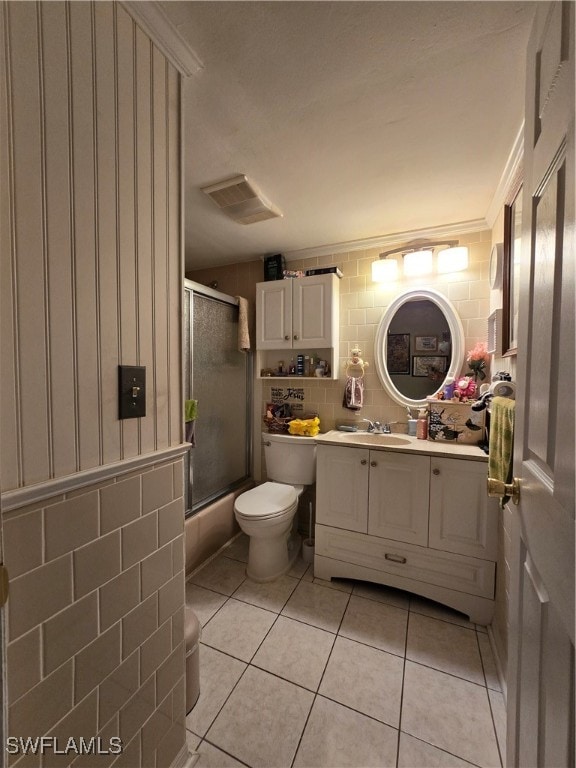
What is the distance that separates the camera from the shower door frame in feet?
6.40

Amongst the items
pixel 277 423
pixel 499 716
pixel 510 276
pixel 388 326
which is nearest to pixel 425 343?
pixel 388 326

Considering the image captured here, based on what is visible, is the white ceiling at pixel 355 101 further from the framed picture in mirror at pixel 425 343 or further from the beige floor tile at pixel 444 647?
the beige floor tile at pixel 444 647

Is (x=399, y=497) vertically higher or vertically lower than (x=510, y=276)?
lower

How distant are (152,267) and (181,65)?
26.4 inches

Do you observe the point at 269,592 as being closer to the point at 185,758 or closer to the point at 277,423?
the point at 185,758

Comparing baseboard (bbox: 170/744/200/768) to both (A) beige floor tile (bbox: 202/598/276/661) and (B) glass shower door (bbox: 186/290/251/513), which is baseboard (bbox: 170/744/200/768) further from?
(B) glass shower door (bbox: 186/290/251/513)

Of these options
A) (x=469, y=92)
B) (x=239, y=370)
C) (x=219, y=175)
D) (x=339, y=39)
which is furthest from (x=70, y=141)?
(x=239, y=370)

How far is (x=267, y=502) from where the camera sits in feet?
6.26

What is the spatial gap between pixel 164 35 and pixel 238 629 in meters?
2.35

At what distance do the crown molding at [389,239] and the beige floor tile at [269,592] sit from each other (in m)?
2.35

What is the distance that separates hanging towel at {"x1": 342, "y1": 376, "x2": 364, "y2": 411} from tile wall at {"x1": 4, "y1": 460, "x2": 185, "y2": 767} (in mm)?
1507

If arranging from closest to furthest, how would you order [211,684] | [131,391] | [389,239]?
[131,391] < [211,684] < [389,239]

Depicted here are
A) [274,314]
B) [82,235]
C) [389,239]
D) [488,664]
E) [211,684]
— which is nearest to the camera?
[82,235]

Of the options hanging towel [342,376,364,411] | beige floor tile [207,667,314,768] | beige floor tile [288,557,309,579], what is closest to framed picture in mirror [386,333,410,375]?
hanging towel [342,376,364,411]
